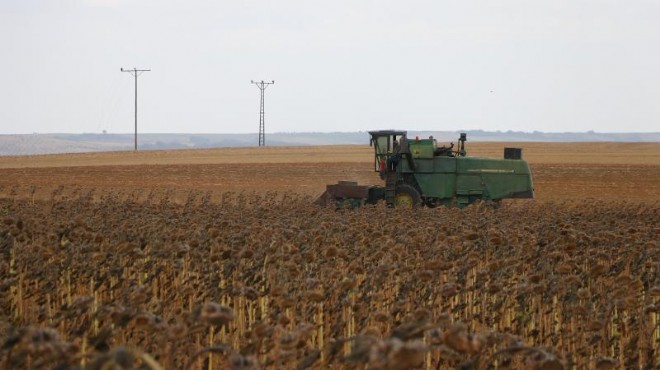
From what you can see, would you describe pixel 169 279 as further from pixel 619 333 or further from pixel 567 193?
pixel 567 193

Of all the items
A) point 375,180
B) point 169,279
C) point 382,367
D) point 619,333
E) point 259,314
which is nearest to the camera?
point 382,367

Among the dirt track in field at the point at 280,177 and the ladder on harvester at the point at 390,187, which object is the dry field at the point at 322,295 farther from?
the dirt track in field at the point at 280,177

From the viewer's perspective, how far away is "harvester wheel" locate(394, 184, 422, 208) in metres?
25.0

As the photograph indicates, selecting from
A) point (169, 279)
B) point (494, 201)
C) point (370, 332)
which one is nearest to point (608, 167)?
point (494, 201)

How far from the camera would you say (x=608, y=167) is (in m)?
47.8

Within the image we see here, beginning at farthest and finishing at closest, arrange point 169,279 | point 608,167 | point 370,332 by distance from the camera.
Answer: point 608,167 → point 169,279 → point 370,332

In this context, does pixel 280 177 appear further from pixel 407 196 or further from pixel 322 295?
pixel 322 295

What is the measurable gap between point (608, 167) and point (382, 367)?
46415 mm

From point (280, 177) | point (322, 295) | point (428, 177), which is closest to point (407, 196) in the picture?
point (428, 177)

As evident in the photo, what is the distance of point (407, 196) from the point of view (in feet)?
82.6

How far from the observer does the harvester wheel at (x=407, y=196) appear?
24984 mm

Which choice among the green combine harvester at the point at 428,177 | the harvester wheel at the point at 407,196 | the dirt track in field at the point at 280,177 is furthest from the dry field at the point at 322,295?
the dirt track in field at the point at 280,177

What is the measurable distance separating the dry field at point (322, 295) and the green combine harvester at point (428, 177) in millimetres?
7034

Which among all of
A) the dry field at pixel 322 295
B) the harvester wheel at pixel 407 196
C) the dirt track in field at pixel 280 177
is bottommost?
the dirt track in field at pixel 280 177
